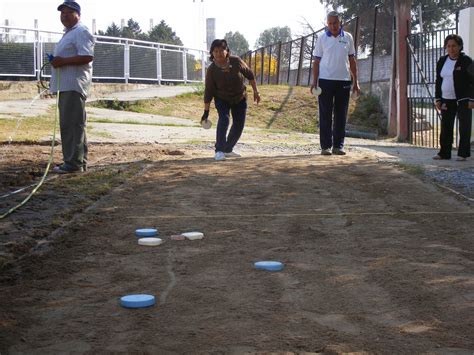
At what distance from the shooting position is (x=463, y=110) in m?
9.45

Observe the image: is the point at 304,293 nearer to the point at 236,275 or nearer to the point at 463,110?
the point at 236,275

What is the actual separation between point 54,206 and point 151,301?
263 cm

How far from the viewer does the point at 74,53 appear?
25.2 feet

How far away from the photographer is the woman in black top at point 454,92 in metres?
9.30

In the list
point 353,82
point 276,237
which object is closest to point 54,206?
point 276,237

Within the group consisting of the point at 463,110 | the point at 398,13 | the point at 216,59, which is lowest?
the point at 463,110

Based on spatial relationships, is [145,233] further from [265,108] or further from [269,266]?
[265,108]

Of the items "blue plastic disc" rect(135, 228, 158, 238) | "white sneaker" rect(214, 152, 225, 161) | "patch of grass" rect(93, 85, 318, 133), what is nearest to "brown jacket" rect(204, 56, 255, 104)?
"white sneaker" rect(214, 152, 225, 161)

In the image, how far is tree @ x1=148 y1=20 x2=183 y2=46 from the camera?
275 feet

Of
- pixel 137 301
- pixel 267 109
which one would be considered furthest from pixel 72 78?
pixel 267 109

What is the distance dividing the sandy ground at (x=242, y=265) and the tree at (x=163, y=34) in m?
77.8

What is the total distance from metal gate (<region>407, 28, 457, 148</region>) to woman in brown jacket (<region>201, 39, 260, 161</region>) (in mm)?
5963

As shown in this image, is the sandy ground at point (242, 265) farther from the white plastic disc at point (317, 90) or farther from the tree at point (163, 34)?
the tree at point (163, 34)

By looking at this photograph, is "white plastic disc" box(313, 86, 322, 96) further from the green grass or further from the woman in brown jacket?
the green grass
